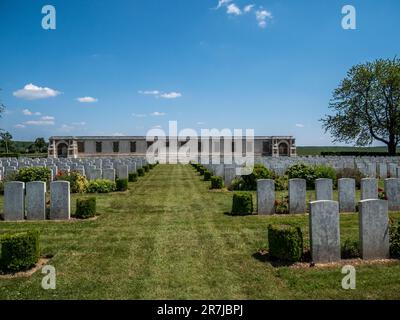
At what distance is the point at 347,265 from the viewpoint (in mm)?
6797

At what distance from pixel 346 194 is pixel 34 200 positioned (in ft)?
30.5

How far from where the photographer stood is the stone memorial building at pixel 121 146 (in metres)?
63.2

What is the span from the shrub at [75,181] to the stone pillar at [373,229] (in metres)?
12.8

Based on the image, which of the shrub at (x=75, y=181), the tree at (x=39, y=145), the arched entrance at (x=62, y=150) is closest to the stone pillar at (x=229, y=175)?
the shrub at (x=75, y=181)

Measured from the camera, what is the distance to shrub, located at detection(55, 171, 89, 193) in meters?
16.9

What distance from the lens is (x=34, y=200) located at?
10812 millimetres

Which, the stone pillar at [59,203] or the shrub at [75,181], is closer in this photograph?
the stone pillar at [59,203]

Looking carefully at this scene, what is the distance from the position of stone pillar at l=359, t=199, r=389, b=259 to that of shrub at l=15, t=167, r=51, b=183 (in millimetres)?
13394

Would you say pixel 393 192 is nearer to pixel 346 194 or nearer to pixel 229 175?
pixel 346 194

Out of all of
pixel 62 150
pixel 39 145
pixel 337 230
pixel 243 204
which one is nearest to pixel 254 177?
pixel 243 204

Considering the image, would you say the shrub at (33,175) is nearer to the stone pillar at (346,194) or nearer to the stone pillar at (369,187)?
the stone pillar at (346,194)

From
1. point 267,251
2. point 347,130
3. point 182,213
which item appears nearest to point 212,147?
point 347,130
